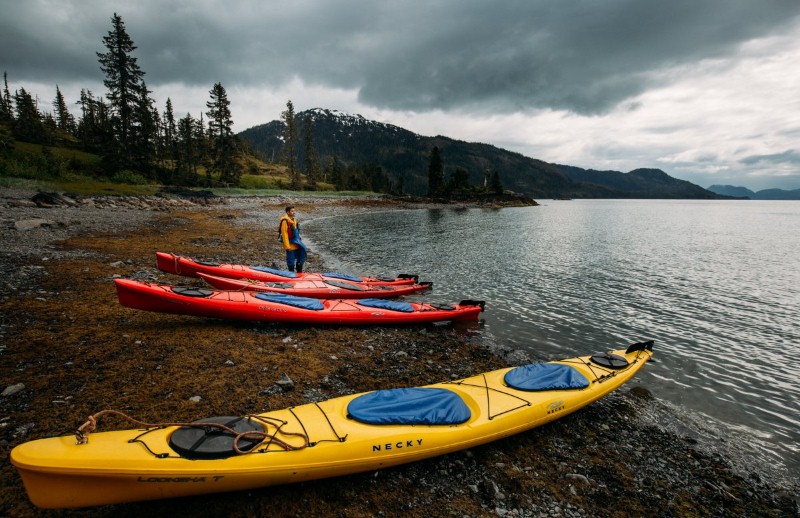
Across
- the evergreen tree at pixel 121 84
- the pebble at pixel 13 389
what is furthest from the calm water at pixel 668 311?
the evergreen tree at pixel 121 84

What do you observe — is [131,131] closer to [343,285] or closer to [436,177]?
[343,285]

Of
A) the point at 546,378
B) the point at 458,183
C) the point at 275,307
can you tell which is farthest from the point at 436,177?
the point at 546,378

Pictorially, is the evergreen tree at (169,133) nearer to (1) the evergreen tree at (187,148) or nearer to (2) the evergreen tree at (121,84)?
(1) the evergreen tree at (187,148)

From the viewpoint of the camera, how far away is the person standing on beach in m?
14.5

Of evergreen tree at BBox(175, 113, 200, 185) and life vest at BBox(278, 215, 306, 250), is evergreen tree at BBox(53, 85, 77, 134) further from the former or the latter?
life vest at BBox(278, 215, 306, 250)

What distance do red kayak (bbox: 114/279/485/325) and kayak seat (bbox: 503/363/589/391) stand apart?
461 cm

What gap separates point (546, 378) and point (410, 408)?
3.18m

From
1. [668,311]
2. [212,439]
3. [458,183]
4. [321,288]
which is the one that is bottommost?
[668,311]

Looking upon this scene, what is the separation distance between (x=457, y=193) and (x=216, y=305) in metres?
103

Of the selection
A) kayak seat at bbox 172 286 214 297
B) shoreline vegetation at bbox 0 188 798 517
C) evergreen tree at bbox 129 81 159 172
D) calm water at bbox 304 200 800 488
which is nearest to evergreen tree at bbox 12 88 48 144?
evergreen tree at bbox 129 81 159 172

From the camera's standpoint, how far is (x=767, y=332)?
500 inches

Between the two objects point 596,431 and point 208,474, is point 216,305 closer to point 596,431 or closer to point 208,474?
point 208,474

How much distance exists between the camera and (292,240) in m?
15.0

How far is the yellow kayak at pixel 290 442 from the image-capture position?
3.79 metres
